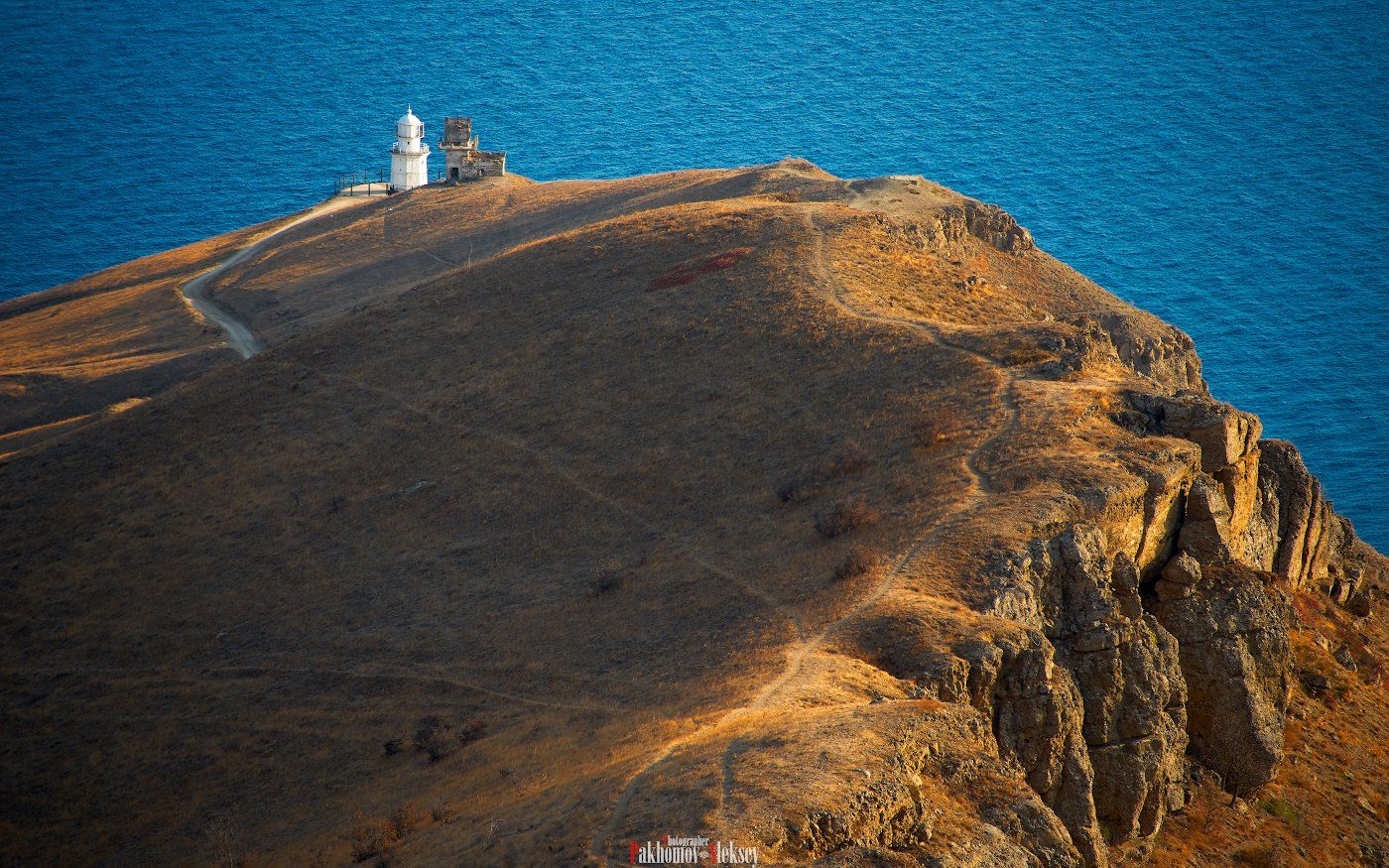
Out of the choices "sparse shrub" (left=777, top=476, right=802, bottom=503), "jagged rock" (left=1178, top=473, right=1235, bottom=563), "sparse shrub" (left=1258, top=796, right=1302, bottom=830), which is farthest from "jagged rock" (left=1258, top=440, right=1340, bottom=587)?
"sparse shrub" (left=777, top=476, right=802, bottom=503)

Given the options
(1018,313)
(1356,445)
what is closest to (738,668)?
(1018,313)

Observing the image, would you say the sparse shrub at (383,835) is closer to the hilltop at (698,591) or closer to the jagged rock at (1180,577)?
the hilltop at (698,591)

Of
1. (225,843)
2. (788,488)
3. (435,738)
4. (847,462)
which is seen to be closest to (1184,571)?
(847,462)

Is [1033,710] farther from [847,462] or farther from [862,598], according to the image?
[847,462]

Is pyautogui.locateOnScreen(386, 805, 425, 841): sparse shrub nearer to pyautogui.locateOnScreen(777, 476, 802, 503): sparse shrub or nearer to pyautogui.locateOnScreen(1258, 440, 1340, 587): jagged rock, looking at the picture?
pyautogui.locateOnScreen(777, 476, 802, 503): sparse shrub

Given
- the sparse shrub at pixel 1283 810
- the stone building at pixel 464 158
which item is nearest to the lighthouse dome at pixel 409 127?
the stone building at pixel 464 158

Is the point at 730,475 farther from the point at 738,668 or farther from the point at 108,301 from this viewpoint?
the point at 108,301
